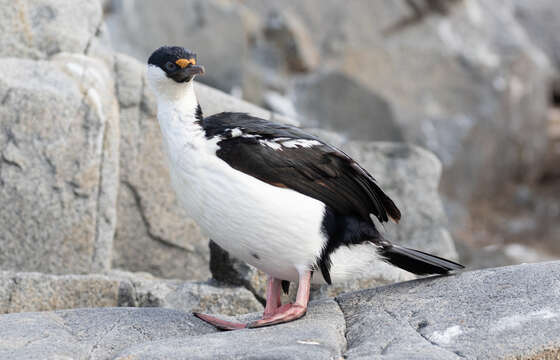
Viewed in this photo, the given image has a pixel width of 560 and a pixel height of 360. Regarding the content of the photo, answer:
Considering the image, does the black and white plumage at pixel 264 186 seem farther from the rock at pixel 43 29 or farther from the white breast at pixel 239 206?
the rock at pixel 43 29

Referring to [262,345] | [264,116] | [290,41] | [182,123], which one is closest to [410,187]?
[264,116]

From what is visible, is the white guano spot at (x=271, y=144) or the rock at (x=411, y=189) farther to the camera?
the rock at (x=411, y=189)

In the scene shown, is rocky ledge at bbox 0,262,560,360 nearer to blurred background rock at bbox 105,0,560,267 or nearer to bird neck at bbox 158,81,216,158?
bird neck at bbox 158,81,216,158

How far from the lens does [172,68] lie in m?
4.23

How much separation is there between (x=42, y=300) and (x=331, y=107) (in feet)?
22.4

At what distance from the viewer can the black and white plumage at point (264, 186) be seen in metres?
4.16

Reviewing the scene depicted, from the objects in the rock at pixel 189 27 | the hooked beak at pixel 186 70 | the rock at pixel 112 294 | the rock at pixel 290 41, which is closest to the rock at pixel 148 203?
the rock at pixel 112 294

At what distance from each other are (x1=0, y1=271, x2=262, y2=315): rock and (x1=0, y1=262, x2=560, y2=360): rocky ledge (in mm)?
642

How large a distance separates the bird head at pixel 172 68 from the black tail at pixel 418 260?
4.59ft

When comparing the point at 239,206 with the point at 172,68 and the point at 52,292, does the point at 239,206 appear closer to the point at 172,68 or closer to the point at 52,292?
the point at 172,68

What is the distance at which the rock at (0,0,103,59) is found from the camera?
253 inches

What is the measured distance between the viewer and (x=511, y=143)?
1277 cm

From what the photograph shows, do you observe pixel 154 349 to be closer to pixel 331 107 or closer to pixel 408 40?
pixel 331 107

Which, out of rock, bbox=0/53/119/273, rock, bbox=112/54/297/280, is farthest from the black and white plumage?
rock, bbox=112/54/297/280
